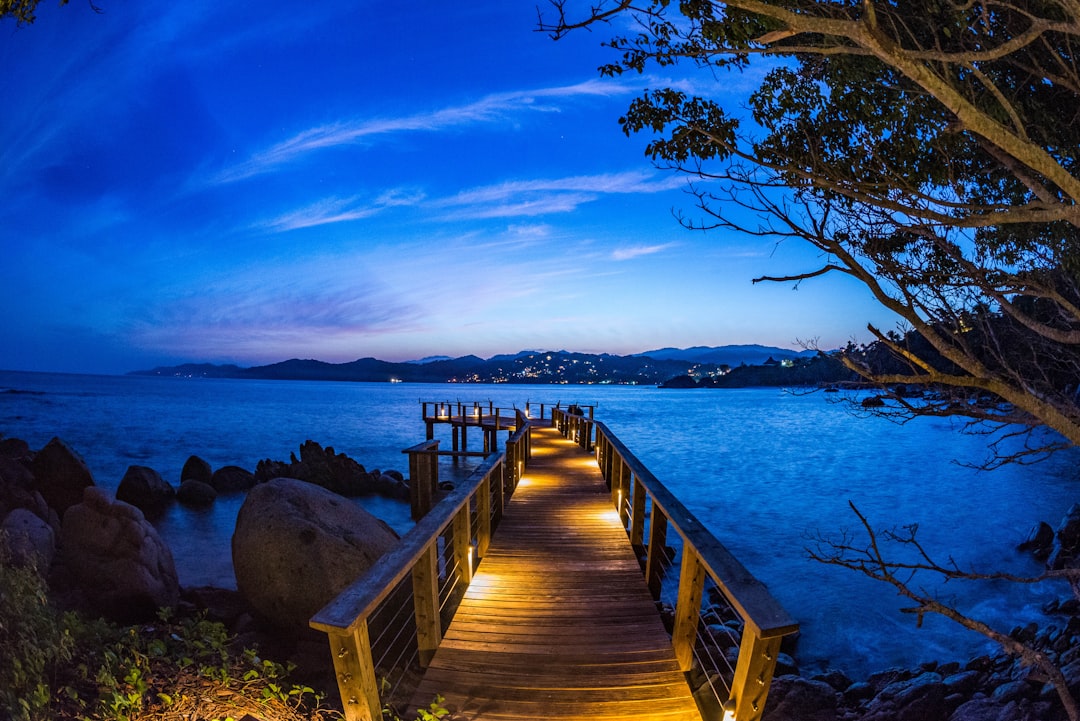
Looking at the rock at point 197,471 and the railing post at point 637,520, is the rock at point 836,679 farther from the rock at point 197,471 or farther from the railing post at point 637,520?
the rock at point 197,471

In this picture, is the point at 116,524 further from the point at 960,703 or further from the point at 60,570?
the point at 960,703

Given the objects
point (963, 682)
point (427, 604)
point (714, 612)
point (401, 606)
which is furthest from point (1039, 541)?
point (427, 604)

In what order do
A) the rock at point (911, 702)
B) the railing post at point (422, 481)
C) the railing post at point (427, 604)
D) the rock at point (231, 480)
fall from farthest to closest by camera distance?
the rock at point (231, 480) → the railing post at point (422, 481) → the rock at point (911, 702) → the railing post at point (427, 604)

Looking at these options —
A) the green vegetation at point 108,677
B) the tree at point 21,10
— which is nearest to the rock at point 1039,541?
the green vegetation at point 108,677

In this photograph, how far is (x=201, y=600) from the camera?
7.86m

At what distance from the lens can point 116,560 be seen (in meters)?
7.79

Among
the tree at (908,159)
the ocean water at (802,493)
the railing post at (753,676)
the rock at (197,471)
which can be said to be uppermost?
the tree at (908,159)

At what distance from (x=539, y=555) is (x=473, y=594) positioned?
1.36 m

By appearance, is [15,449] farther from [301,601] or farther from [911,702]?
[911,702]

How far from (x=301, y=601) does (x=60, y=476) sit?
1147 cm

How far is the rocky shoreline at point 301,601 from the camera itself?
6352mm

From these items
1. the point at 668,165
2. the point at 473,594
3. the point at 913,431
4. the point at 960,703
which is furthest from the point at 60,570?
the point at 913,431

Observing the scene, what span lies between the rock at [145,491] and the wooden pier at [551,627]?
45.4 ft

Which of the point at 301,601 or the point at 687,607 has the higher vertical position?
the point at 687,607
